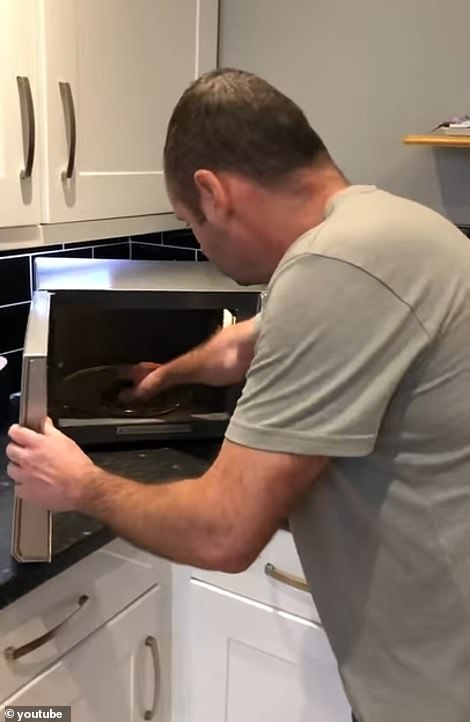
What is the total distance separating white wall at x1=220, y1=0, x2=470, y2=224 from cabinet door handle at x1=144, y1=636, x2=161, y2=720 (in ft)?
3.14

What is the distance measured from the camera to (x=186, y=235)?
202 centimetres

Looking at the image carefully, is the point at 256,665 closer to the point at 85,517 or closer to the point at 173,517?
the point at 85,517

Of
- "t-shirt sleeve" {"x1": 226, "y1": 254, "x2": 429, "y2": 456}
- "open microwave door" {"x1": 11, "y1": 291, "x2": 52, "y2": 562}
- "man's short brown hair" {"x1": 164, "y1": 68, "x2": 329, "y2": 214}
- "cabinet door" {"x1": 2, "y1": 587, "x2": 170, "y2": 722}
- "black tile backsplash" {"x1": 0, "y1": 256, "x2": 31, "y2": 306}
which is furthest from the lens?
"black tile backsplash" {"x1": 0, "y1": 256, "x2": 31, "y2": 306}

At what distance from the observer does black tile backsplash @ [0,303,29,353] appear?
5.94 feet

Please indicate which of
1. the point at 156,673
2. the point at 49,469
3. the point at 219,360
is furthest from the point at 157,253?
the point at 49,469

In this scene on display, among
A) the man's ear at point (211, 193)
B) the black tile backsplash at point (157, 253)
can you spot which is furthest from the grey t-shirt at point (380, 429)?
the black tile backsplash at point (157, 253)

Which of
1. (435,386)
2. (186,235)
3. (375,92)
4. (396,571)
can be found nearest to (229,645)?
(396,571)

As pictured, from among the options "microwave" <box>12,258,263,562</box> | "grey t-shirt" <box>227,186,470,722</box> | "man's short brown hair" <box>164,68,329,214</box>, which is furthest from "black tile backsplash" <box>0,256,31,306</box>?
"grey t-shirt" <box>227,186,470,722</box>

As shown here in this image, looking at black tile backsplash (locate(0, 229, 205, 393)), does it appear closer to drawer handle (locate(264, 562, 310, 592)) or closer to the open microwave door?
the open microwave door

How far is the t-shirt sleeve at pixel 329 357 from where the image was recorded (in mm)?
864

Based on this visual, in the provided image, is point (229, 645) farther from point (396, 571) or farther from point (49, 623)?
point (396, 571)

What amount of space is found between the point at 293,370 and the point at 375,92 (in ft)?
3.26

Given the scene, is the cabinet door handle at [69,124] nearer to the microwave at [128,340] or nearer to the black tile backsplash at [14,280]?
the microwave at [128,340]

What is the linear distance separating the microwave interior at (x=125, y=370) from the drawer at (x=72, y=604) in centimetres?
25
